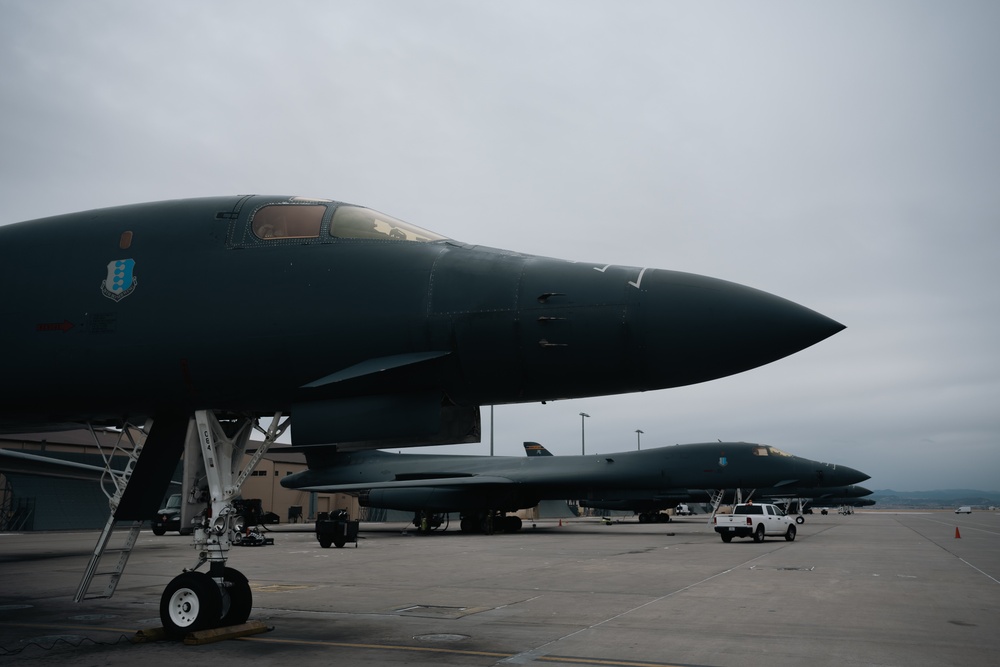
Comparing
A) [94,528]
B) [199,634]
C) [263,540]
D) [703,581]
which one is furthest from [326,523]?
[94,528]

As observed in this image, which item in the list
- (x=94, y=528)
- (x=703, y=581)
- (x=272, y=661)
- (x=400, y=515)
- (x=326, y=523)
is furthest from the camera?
(x=400, y=515)

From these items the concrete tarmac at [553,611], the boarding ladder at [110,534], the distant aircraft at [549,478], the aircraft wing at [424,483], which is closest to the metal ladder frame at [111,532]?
the boarding ladder at [110,534]

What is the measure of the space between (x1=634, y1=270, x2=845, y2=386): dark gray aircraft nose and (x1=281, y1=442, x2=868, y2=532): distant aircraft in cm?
2687

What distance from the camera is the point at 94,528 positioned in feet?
134

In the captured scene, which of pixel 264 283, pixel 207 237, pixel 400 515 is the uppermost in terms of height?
pixel 207 237

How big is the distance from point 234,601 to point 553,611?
14.0 feet

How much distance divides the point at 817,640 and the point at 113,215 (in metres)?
8.77

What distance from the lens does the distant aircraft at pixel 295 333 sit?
20.4 feet

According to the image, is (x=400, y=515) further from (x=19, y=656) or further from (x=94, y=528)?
(x=19, y=656)

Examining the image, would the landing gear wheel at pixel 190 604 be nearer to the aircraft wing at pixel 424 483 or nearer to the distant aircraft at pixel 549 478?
the aircraft wing at pixel 424 483

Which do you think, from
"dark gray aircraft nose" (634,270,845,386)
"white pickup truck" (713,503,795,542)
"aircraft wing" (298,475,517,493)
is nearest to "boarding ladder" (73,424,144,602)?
"dark gray aircraft nose" (634,270,845,386)

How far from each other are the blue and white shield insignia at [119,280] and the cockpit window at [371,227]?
2.09 m

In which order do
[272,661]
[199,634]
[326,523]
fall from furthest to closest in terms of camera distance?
[326,523] → [199,634] → [272,661]

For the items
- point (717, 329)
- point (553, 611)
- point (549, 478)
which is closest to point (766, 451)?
point (549, 478)
